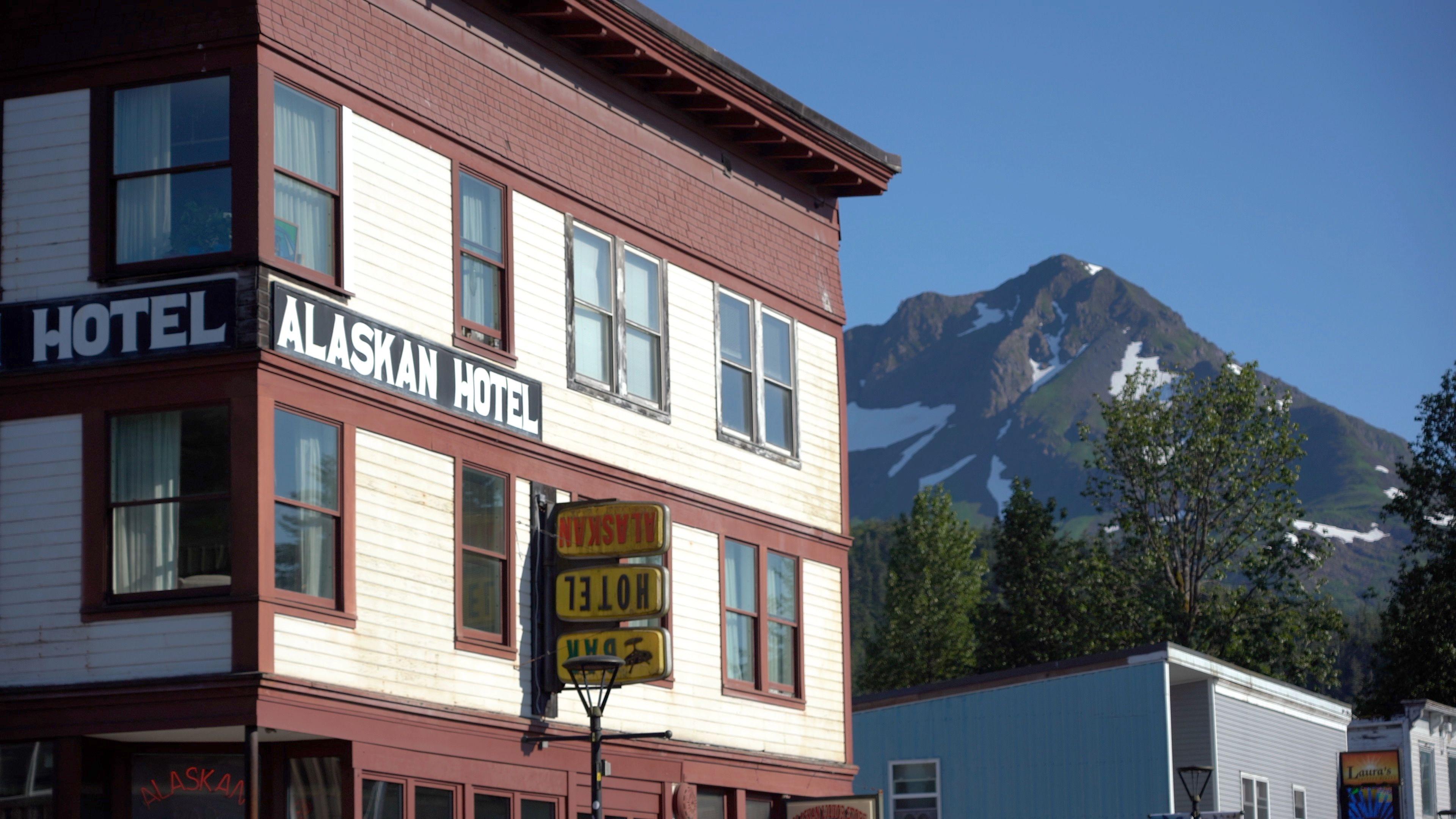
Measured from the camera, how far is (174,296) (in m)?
18.8

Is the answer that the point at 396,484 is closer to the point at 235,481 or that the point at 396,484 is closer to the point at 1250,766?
the point at 235,481

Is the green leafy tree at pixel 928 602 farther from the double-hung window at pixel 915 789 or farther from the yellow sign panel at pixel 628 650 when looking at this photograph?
the yellow sign panel at pixel 628 650

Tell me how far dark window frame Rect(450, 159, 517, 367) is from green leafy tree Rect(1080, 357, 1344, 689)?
4856 centimetres

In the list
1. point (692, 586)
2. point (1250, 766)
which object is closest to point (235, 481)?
point (692, 586)

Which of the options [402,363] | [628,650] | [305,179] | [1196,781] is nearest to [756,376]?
[628,650]

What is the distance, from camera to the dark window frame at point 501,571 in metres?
21.3

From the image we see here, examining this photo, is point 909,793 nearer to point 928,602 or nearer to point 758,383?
point 758,383

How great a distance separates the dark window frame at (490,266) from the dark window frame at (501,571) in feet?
4.65

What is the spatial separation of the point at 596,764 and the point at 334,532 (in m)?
3.61

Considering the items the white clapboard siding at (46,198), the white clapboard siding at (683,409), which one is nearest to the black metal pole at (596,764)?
the white clapboard siding at (683,409)

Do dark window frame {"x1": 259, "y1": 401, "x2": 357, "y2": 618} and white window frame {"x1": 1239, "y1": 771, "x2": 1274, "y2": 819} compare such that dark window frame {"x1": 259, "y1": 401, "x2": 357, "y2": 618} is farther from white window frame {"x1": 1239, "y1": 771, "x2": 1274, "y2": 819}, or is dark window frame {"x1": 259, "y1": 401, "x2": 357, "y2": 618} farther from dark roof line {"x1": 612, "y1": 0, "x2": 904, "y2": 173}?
white window frame {"x1": 1239, "y1": 771, "x2": 1274, "y2": 819}

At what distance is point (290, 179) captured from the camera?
771 inches

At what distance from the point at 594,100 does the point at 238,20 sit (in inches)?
262

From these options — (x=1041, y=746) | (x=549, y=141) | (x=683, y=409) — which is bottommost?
(x=1041, y=746)
